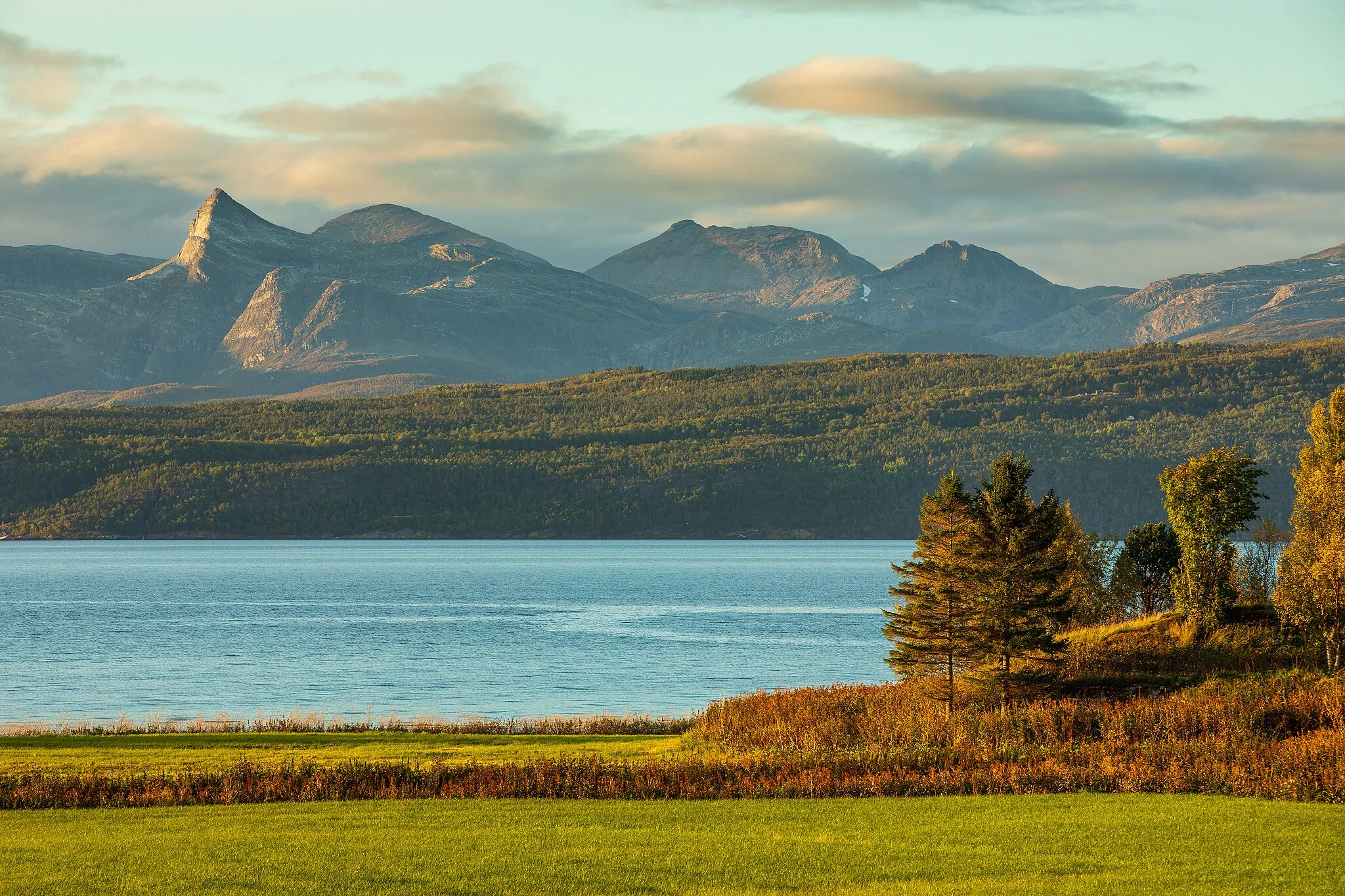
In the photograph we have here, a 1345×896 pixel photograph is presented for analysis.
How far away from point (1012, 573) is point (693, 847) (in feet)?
84.2

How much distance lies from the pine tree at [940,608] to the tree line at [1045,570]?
48mm

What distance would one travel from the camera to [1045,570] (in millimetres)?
53469

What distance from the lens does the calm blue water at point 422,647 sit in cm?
7562

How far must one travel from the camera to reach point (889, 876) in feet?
90.9

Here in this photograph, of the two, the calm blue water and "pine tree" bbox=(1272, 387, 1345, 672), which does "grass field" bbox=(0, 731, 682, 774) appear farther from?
"pine tree" bbox=(1272, 387, 1345, 672)

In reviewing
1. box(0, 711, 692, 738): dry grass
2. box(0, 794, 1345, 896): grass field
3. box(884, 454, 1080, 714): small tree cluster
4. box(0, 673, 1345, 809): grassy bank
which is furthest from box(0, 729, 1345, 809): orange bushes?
box(0, 711, 692, 738): dry grass

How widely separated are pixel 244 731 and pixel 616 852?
89.2 ft

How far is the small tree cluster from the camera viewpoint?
52.2 m

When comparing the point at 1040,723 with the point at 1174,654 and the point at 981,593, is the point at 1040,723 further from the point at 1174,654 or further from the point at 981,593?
the point at 1174,654

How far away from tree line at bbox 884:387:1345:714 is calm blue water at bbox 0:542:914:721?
790 inches

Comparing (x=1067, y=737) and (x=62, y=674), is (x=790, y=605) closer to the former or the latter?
(x=62, y=674)

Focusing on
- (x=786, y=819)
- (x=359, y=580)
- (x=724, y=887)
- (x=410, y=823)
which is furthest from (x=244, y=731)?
(x=359, y=580)

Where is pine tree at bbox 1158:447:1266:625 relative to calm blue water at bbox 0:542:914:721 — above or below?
above

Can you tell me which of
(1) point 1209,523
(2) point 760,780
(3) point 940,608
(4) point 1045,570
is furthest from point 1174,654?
(2) point 760,780
